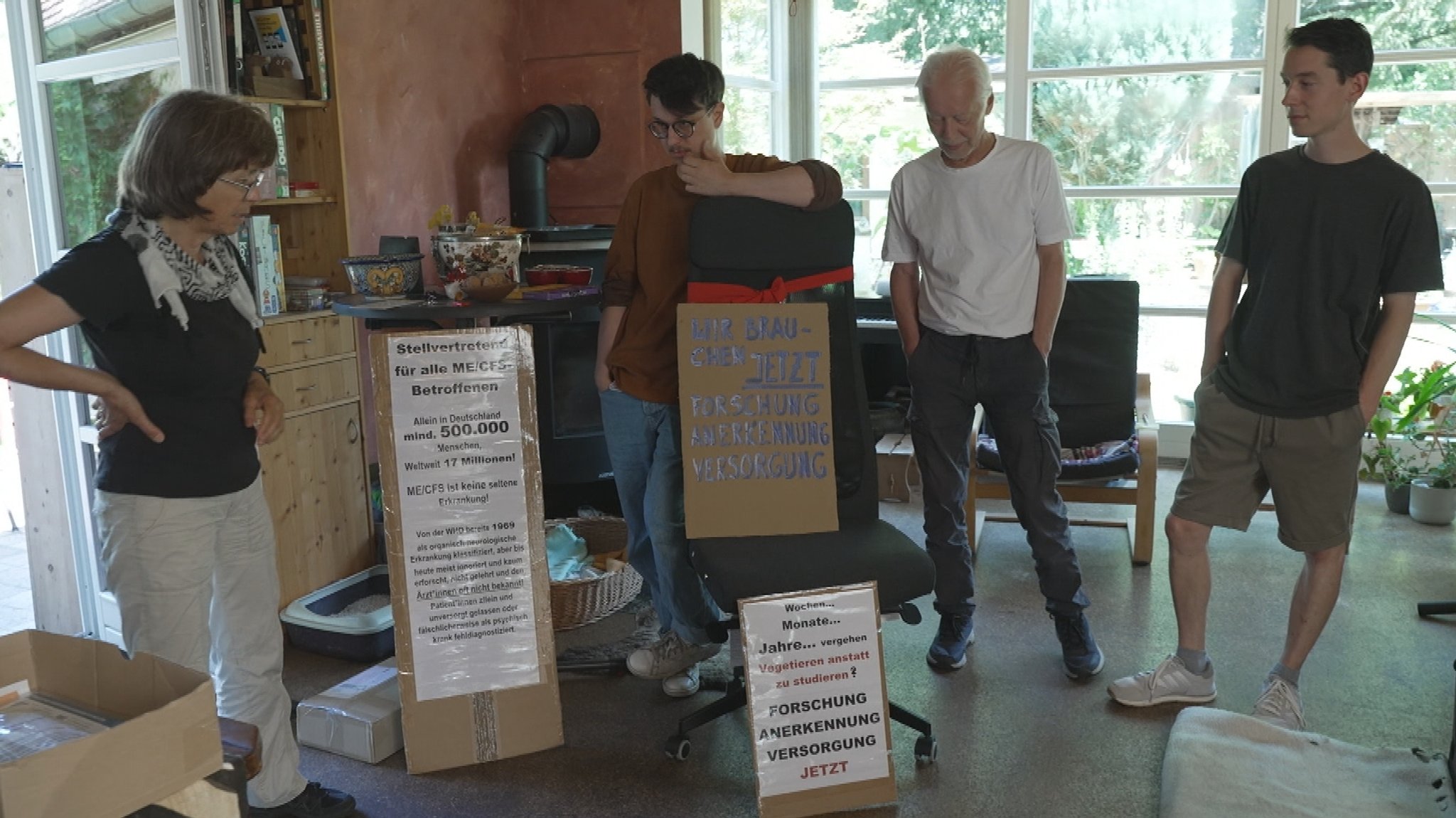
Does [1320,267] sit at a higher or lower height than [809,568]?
higher

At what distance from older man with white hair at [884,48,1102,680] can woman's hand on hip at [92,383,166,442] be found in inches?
68.8

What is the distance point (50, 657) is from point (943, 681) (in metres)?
2.20

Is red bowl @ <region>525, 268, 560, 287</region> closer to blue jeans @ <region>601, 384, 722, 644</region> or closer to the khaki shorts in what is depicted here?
blue jeans @ <region>601, 384, 722, 644</region>

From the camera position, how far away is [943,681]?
311cm

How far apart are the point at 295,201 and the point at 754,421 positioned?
1758 mm

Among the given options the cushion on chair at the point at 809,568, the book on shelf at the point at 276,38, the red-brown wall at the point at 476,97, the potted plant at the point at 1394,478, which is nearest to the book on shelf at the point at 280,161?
the book on shelf at the point at 276,38

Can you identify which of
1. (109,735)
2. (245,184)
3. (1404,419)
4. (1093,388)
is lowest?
(1404,419)

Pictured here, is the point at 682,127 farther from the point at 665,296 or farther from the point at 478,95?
the point at 478,95

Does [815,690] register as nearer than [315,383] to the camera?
Yes

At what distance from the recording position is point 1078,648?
3105mm

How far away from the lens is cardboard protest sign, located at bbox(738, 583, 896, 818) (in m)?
2.38

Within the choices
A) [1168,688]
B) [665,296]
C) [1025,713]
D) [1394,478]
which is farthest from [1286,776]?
[1394,478]

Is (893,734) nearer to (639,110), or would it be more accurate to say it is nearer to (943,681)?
(943,681)

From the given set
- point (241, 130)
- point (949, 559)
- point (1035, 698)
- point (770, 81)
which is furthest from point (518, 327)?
point (770, 81)
